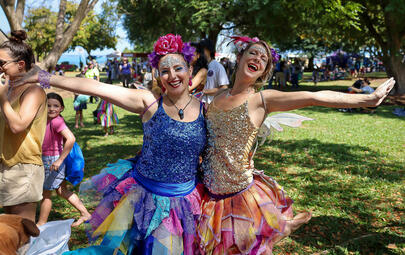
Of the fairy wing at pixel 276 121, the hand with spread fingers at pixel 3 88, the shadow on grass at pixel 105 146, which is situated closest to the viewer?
the hand with spread fingers at pixel 3 88

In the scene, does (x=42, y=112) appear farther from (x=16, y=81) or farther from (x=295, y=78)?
(x=295, y=78)

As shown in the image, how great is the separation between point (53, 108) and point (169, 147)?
7.10ft

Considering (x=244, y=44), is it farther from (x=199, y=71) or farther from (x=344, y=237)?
(x=344, y=237)

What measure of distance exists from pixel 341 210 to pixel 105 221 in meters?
3.58

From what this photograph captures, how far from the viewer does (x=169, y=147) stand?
252cm

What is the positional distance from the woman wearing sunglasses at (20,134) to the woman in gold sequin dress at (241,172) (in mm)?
1491

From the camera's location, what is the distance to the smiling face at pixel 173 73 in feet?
8.50

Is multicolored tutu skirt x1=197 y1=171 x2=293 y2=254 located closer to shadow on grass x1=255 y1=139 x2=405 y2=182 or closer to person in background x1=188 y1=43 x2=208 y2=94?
person in background x1=188 y1=43 x2=208 y2=94

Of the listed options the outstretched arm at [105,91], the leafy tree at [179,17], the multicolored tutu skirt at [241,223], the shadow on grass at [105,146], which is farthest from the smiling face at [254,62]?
the leafy tree at [179,17]

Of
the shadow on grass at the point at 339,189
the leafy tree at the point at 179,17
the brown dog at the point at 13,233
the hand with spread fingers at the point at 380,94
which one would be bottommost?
the shadow on grass at the point at 339,189

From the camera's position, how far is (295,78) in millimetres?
25094

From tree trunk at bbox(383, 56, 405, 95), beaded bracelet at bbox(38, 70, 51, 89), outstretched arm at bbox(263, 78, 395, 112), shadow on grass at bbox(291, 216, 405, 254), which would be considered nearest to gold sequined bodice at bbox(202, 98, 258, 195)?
outstretched arm at bbox(263, 78, 395, 112)

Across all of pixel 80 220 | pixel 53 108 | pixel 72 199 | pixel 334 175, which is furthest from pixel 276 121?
pixel 334 175

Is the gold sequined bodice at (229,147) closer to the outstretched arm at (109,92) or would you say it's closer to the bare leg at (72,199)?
the outstretched arm at (109,92)
